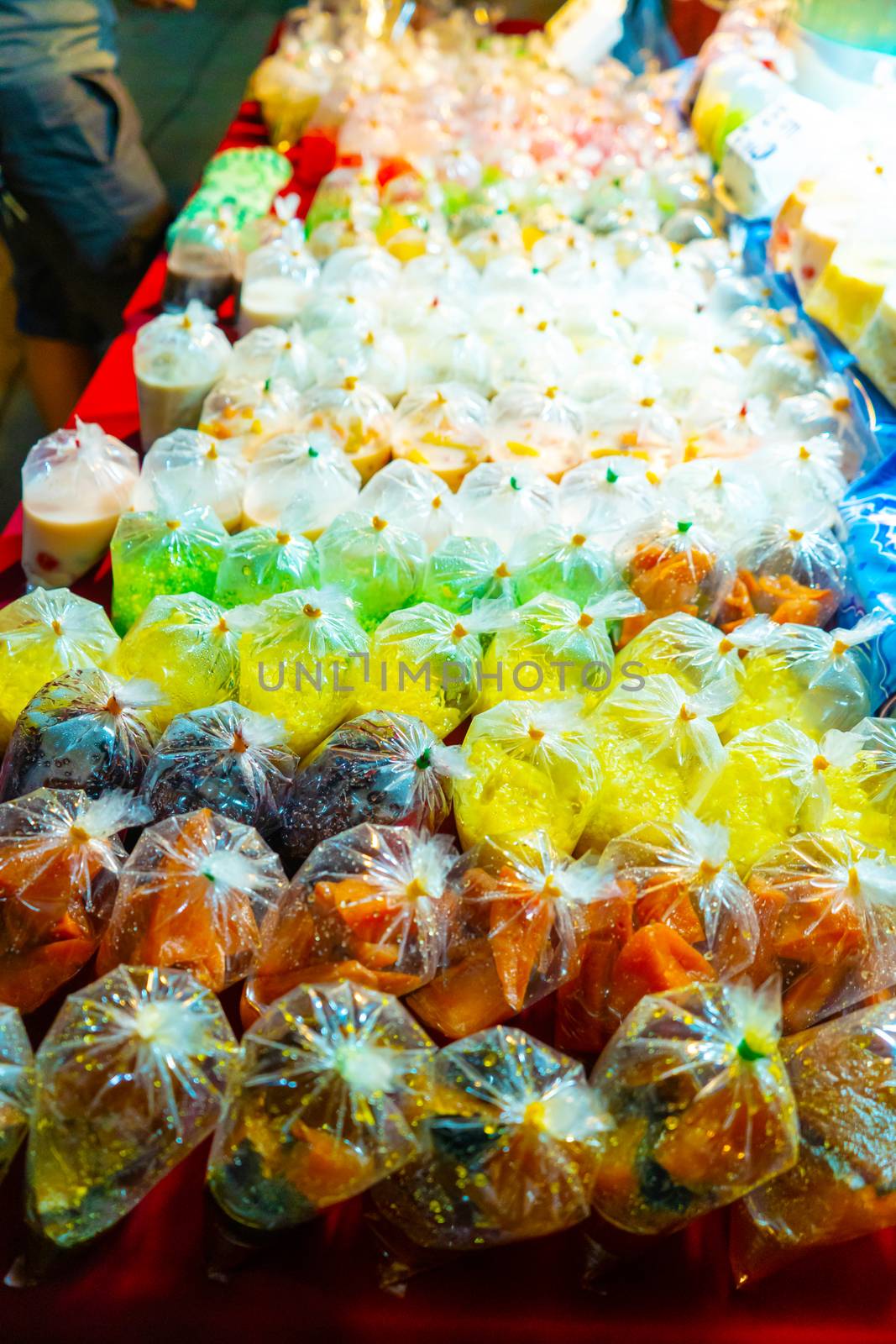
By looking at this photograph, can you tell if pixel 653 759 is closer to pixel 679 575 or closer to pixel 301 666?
pixel 679 575

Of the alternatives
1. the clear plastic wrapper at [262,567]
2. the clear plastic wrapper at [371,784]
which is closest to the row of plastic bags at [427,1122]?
the clear plastic wrapper at [371,784]

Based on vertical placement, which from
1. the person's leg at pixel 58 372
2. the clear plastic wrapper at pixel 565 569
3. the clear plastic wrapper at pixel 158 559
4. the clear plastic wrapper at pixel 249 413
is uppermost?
the clear plastic wrapper at pixel 565 569

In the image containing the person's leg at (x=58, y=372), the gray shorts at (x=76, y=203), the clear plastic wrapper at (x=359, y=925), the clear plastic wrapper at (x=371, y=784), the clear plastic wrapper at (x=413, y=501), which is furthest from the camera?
the person's leg at (x=58, y=372)

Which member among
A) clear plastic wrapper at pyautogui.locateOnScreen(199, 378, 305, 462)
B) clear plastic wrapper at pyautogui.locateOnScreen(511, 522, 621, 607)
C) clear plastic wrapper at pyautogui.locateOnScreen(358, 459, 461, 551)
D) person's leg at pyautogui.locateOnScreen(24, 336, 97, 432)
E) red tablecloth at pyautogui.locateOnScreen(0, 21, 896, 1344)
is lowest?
person's leg at pyautogui.locateOnScreen(24, 336, 97, 432)

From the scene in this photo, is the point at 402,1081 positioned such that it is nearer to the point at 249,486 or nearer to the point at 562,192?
the point at 249,486

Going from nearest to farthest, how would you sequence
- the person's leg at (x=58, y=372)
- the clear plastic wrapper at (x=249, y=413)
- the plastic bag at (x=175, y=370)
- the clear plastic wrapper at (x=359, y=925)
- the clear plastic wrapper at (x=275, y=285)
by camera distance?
1. the clear plastic wrapper at (x=359, y=925)
2. the clear plastic wrapper at (x=249, y=413)
3. the plastic bag at (x=175, y=370)
4. the clear plastic wrapper at (x=275, y=285)
5. the person's leg at (x=58, y=372)

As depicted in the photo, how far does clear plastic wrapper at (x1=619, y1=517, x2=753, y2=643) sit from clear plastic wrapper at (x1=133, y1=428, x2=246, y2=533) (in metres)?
0.69

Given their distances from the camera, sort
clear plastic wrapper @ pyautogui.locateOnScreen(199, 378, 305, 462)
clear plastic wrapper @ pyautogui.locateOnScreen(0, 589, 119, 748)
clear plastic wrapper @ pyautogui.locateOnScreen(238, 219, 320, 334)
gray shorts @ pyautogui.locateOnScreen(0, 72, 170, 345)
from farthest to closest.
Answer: gray shorts @ pyautogui.locateOnScreen(0, 72, 170, 345)
clear plastic wrapper @ pyautogui.locateOnScreen(238, 219, 320, 334)
clear plastic wrapper @ pyautogui.locateOnScreen(199, 378, 305, 462)
clear plastic wrapper @ pyautogui.locateOnScreen(0, 589, 119, 748)

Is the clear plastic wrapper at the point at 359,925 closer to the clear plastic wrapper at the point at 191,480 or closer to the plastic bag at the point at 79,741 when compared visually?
the plastic bag at the point at 79,741

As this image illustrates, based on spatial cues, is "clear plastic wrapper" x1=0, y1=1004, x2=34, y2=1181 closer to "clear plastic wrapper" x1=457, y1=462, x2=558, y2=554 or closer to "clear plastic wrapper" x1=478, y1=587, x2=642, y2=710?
"clear plastic wrapper" x1=478, y1=587, x2=642, y2=710

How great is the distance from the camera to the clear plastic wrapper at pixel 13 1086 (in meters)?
0.85

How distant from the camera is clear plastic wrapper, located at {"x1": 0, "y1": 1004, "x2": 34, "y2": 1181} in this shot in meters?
0.85

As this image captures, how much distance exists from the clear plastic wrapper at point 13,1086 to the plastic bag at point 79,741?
13.4 inches

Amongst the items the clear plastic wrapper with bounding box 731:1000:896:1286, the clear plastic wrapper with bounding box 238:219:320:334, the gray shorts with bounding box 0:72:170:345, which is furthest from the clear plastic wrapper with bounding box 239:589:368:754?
the gray shorts with bounding box 0:72:170:345
